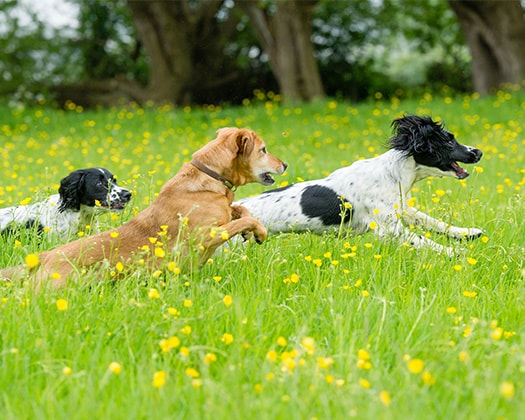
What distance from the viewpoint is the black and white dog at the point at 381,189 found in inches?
210

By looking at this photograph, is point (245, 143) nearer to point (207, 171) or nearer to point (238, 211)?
point (207, 171)

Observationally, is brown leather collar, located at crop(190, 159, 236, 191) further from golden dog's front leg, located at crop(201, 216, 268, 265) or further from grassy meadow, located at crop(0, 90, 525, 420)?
grassy meadow, located at crop(0, 90, 525, 420)

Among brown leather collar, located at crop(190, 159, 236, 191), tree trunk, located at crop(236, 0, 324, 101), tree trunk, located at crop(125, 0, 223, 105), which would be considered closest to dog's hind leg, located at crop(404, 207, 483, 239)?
brown leather collar, located at crop(190, 159, 236, 191)

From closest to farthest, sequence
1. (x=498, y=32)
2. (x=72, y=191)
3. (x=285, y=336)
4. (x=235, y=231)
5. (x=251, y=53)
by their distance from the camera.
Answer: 1. (x=285, y=336)
2. (x=235, y=231)
3. (x=72, y=191)
4. (x=498, y=32)
5. (x=251, y=53)

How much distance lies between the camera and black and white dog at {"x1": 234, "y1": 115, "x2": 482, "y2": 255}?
5344 millimetres

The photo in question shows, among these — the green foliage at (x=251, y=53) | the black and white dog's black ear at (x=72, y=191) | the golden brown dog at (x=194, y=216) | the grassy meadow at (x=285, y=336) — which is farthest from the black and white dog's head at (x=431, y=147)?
the green foliage at (x=251, y=53)

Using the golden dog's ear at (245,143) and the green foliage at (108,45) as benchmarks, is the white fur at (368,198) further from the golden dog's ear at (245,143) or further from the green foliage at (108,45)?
the green foliage at (108,45)

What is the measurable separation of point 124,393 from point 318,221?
278 cm

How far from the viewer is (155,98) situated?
19.9 meters

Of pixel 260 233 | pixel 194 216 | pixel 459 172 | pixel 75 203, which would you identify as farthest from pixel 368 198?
pixel 75 203

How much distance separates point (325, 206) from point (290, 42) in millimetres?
12866

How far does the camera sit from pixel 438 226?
5.27 m

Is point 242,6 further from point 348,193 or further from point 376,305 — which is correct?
point 376,305

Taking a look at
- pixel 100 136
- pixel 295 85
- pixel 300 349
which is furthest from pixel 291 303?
pixel 295 85
